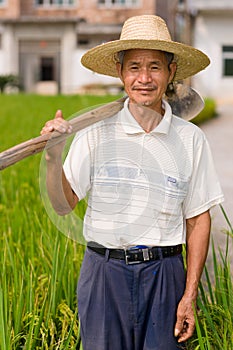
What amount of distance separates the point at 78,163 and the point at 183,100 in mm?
503

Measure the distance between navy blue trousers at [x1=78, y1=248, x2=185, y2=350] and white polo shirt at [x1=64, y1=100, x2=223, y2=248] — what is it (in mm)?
67

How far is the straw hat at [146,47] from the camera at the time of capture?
1965mm

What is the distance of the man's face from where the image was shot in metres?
1.98

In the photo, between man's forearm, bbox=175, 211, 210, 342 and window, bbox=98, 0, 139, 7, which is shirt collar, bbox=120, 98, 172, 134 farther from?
window, bbox=98, 0, 139, 7

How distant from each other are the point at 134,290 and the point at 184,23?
23.0m

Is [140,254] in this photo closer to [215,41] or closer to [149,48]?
[149,48]

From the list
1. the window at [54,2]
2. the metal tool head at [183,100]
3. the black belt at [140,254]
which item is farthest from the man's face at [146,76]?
the window at [54,2]

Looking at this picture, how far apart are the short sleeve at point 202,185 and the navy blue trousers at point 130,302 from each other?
5.5 inches

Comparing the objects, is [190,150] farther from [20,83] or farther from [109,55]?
[20,83]

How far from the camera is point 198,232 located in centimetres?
207

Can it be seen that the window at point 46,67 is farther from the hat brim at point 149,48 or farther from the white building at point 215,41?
the hat brim at point 149,48

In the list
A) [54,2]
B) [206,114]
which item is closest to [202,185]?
[206,114]

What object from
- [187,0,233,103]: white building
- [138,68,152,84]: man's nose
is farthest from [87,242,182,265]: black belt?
[187,0,233,103]: white building

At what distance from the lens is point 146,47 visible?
1966mm
